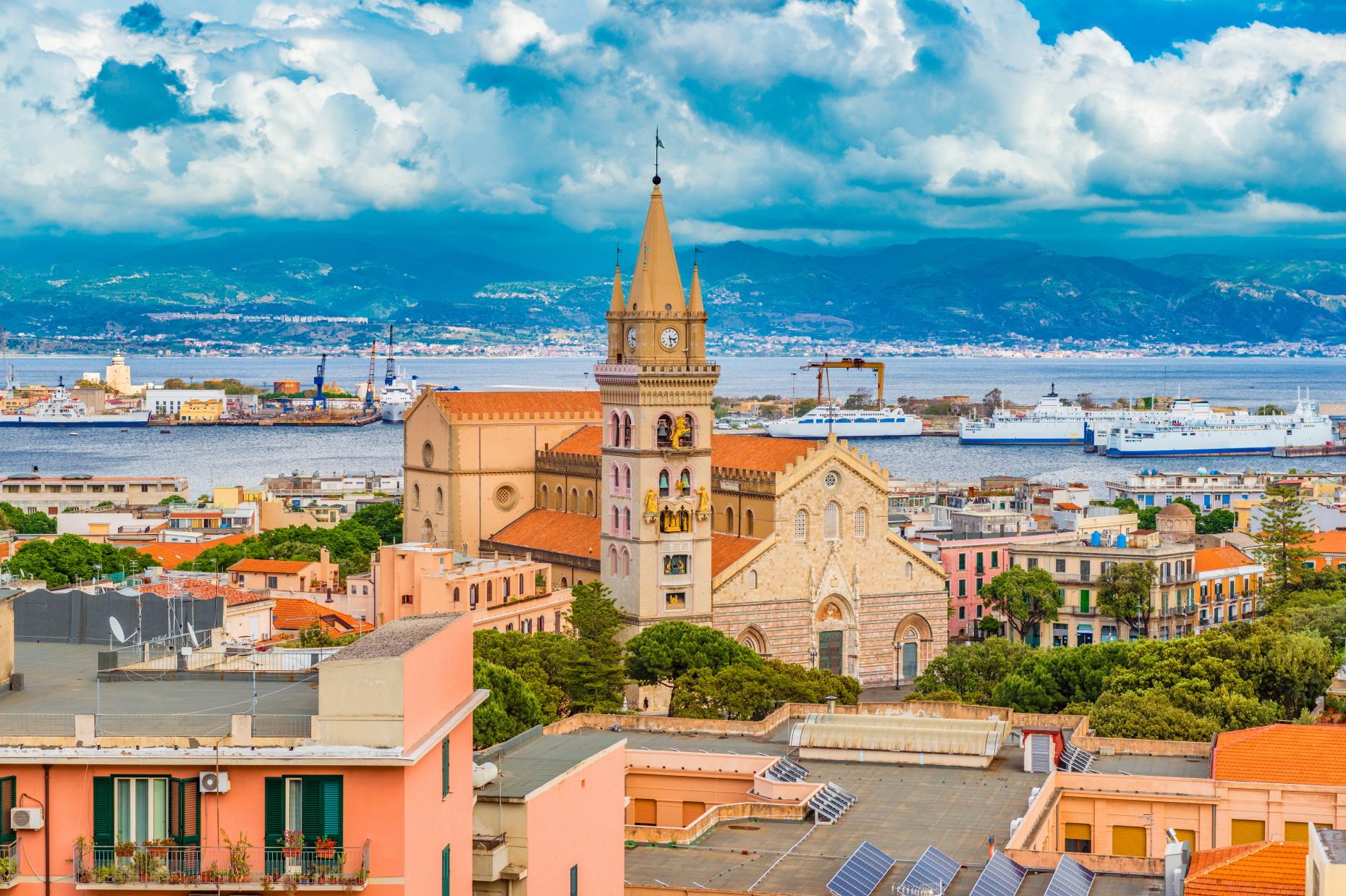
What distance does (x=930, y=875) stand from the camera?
2505 cm

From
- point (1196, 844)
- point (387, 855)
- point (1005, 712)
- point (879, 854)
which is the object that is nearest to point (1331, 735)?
Result: point (1196, 844)

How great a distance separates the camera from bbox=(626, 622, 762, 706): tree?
55.0 meters

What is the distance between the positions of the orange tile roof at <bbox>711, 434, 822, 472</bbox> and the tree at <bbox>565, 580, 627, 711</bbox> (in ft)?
20.0

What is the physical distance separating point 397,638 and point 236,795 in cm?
189

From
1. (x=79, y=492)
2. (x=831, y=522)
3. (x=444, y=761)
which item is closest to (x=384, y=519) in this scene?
(x=79, y=492)

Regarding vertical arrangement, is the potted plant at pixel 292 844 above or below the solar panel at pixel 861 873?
above

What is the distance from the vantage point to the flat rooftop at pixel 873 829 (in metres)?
25.9

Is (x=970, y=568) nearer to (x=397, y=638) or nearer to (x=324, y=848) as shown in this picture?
(x=397, y=638)

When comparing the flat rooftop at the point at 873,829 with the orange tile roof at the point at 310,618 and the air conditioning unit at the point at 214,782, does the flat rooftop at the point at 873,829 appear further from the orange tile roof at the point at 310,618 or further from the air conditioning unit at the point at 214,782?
the orange tile roof at the point at 310,618

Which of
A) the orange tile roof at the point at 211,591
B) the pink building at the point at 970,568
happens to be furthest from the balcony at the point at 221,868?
the pink building at the point at 970,568

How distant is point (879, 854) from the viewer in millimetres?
26156

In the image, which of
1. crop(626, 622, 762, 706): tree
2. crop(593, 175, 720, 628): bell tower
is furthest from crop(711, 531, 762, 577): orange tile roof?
crop(626, 622, 762, 706): tree

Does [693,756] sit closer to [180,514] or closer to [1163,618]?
→ [1163,618]

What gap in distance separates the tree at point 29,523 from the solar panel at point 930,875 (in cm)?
7728
